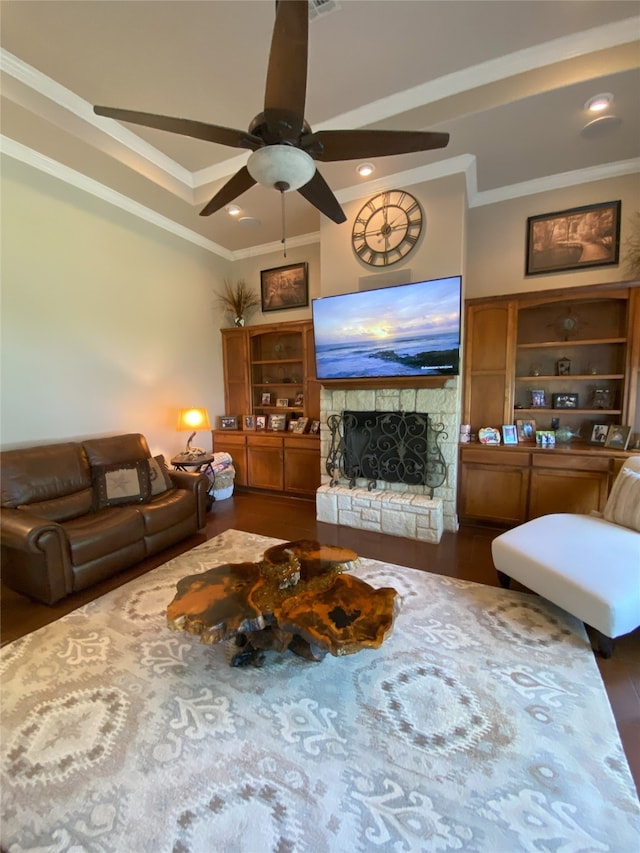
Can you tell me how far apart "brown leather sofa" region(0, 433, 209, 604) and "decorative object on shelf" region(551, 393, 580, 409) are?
12.0ft

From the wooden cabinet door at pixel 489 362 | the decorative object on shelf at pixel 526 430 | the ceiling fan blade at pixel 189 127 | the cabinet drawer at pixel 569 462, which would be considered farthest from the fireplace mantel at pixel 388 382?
the ceiling fan blade at pixel 189 127

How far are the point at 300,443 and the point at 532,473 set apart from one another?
8.36 ft

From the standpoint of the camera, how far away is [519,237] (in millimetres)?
3656

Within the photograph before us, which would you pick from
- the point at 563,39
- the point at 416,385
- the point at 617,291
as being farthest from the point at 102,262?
the point at 617,291

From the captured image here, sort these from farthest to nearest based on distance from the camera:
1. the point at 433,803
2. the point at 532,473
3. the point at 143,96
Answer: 1. the point at 532,473
2. the point at 143,96
3. the point at 433,803

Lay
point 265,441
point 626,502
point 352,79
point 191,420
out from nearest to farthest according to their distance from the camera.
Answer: point 626,502
point 352,79
point 191,420
point 265,441

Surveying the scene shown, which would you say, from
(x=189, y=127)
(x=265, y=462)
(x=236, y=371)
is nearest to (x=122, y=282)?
(x=236, y=371)

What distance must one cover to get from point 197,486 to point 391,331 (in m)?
2.44

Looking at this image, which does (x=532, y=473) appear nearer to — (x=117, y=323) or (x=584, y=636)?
(x=584, y=636)

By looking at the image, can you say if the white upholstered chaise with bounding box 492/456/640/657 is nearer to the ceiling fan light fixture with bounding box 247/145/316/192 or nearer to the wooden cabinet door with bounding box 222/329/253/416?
the ceiling fan light fixture with bounding box 247/145/316/192

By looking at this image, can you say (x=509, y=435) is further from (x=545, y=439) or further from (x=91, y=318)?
(x=91, y=318)

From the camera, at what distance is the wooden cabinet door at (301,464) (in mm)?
4461

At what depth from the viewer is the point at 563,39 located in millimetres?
2301

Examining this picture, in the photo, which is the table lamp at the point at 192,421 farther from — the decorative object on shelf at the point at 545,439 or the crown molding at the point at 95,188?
the decorative object on shelf at the point at 545,439
